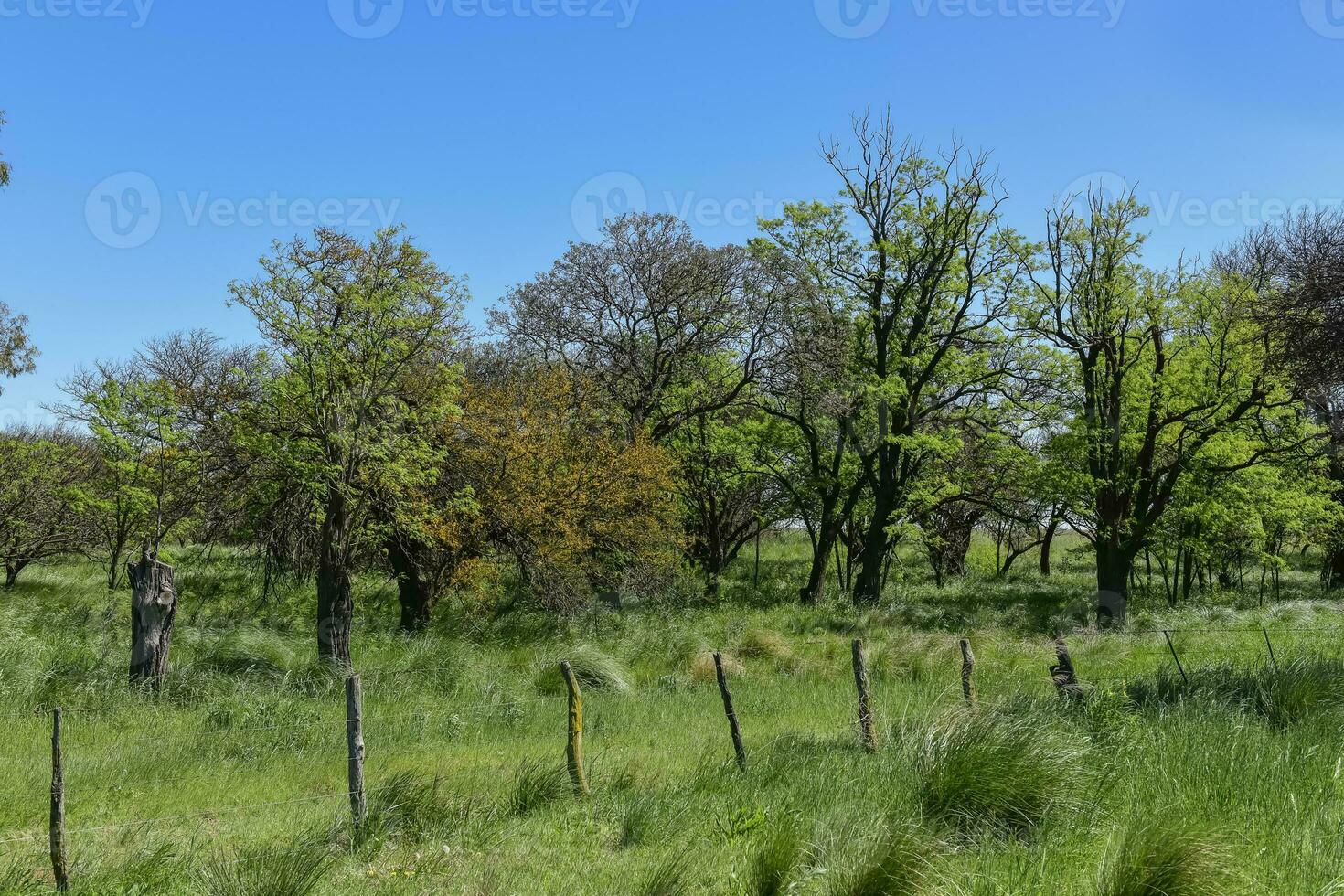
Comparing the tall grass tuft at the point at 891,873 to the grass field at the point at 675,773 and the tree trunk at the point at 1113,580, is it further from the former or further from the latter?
the tree trunk at the point at 1113,580

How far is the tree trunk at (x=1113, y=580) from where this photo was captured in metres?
22.0

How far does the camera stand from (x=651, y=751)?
9.75 meters

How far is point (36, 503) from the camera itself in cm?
2388

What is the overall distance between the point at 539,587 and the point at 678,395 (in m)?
8.81

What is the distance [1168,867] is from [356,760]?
18.8ft

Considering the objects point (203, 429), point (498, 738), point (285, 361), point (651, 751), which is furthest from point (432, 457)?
point (651, 751)

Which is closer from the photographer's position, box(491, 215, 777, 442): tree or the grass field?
the grass field

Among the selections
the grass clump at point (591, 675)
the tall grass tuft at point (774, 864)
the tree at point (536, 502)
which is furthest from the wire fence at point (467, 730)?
the tree at point (536, 502)

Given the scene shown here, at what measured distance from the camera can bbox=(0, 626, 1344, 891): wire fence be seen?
7836 millimetres

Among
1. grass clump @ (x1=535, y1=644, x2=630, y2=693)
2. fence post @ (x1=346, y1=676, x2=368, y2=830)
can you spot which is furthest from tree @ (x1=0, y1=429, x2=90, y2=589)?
fence post @ (x1=346, y1=676, x2=368, y2=830)

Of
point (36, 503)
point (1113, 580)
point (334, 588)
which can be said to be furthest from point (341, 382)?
point (1113, 580)

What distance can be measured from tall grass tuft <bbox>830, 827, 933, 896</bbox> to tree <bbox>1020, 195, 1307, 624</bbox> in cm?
1890

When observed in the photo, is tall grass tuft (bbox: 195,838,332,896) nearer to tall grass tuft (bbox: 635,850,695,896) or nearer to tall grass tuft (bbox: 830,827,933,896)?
tall grass tuft (bbox: 635,850,695,896)

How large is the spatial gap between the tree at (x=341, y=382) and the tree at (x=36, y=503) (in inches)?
413
